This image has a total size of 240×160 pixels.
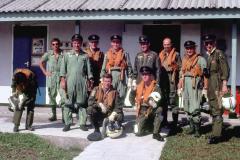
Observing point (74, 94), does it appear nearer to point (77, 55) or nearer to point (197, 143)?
point (77, 55)

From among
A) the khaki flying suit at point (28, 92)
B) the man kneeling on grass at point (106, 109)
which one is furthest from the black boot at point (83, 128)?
the khaki flying suit at point (28, 92)

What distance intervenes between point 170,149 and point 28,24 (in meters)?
6.86

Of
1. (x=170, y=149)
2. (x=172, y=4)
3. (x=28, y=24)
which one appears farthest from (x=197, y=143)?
(x=28, y=24)

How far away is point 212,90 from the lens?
722 centimetres

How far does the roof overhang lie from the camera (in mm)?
8977

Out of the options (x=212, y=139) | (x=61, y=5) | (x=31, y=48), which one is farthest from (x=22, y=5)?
(x=212, y=139)

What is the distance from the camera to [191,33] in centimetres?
1080

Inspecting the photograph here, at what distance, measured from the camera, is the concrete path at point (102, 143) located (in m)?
6.40

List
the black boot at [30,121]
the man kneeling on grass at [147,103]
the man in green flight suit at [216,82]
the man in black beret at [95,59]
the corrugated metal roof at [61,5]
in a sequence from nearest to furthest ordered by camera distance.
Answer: the man in green flight suit at [216,82]
the man kneeling on grass at [147,103]
the black boot at [30,121]
the man in black beret at [95,59]
the corrugated metal roof at [61,5]

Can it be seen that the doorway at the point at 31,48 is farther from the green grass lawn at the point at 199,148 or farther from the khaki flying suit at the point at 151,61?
the green grass lawn at the point at 199,148

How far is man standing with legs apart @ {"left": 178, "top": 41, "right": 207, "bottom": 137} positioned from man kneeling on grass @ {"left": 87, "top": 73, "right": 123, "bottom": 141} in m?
1.29

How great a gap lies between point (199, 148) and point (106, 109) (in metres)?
1.87

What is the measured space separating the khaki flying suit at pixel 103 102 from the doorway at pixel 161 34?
3.68 meters

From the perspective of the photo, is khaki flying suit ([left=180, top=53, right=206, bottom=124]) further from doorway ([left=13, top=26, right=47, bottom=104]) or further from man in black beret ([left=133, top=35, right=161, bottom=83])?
doorway ([left=13, top=26, right=47, bottom=104])
